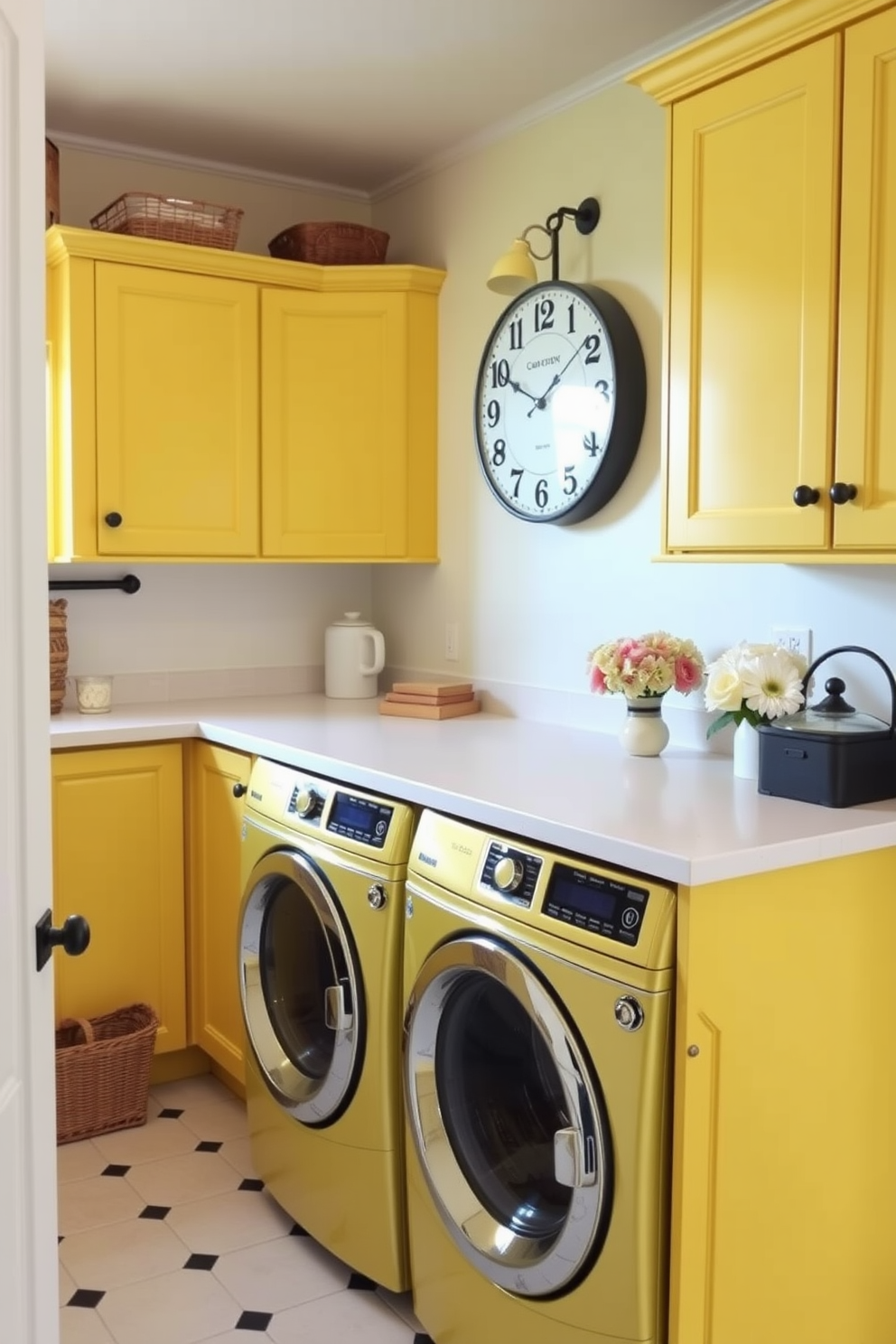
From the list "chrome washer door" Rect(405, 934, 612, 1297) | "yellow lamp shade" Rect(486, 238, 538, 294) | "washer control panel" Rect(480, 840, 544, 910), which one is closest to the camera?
"chrome washer door" Rect(405, 934, 612, 1297)

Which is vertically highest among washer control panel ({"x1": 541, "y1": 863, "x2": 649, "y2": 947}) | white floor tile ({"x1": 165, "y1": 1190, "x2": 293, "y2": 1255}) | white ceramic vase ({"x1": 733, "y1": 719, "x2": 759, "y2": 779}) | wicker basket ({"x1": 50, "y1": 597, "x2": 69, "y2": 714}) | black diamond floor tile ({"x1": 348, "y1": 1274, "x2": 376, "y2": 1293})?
wicker basket ({"x1": 50, "y1": 597, "x2": 69, "y2": 714})

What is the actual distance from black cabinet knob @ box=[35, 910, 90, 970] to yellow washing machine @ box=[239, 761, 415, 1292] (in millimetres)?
883

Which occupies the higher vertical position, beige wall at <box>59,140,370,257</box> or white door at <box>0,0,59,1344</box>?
beige wall at <box>59,140,370,257</box>

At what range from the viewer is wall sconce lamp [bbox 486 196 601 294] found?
2.76 meters

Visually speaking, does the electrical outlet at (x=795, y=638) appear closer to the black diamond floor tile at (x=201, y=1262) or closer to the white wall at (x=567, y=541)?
the white wall at (x=567, y=541)

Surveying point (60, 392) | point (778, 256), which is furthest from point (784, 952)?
point (60, 392)

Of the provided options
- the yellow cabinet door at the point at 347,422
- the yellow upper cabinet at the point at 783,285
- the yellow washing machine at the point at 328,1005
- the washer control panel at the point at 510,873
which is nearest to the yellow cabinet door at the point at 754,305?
the yellow upper cabinet at the point at 783,285

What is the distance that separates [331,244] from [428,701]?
1.35 meters

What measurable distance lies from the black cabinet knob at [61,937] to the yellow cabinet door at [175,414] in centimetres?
194

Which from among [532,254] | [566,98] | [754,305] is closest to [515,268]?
[532,254]

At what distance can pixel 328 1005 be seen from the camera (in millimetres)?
2395

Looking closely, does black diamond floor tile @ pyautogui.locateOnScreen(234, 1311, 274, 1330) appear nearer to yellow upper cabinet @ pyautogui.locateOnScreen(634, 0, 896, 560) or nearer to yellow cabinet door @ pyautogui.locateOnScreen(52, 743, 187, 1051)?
yellow cabinet door @ pyautogui.locateOnScreen(52, 743, 187, 1051)

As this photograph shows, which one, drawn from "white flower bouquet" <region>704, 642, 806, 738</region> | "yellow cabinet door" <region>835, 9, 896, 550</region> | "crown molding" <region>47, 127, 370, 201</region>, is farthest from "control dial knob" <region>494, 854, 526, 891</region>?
"crown molding" <region>47, 127, 370, 201</region>

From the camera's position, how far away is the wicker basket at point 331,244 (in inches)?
134
